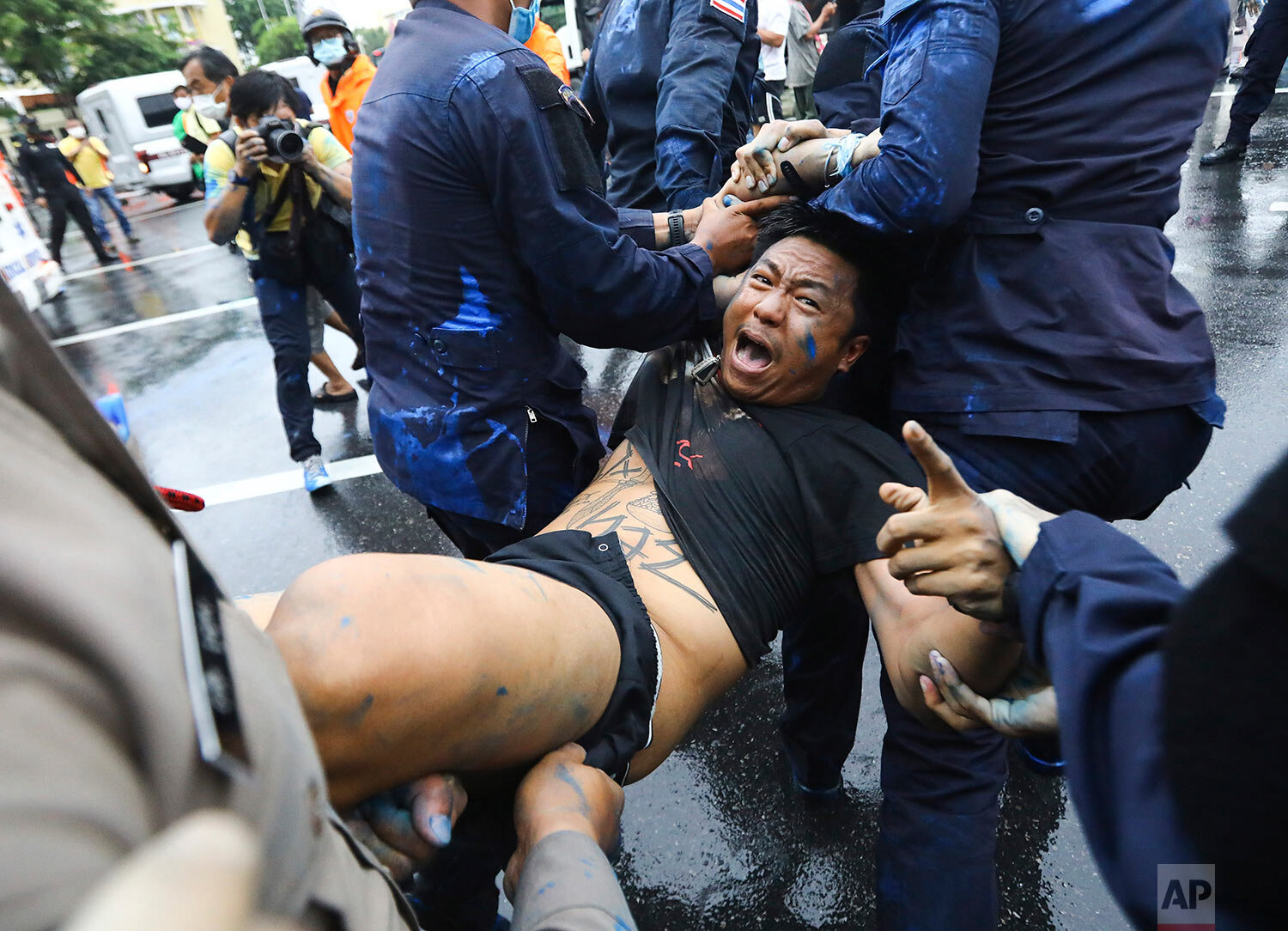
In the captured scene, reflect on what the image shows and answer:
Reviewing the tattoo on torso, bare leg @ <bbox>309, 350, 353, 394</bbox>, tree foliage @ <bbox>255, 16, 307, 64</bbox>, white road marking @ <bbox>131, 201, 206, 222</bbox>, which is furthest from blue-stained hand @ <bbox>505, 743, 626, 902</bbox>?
tree foliage @ <bbox>255, 16, 307, 64</bbox>

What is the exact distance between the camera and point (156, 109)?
1953 centimetres

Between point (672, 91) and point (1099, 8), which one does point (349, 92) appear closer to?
point (672, 91)

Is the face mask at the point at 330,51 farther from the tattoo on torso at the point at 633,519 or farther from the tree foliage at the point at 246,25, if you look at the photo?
the tree foliage at the point at 246,25

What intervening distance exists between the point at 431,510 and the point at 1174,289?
1826 mm

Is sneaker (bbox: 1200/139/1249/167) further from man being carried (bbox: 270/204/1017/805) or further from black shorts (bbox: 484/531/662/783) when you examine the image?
black shorts (bbox: 484/531/662/783)

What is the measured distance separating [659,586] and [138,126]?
22638mm

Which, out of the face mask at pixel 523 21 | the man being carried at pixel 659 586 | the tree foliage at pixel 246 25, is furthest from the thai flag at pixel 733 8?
the tree foliage at pixel 246 25

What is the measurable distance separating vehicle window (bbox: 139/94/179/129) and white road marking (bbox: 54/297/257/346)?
14685 mm

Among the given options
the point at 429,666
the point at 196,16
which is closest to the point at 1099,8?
the point at 429,666

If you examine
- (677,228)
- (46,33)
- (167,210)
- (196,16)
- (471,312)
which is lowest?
(167,210)

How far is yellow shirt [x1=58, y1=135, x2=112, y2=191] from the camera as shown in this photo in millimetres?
12125

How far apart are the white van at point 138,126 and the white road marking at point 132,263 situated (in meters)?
7.41

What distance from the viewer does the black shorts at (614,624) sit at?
1.49 metres

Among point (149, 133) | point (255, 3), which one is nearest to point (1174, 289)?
point (149, 133)
